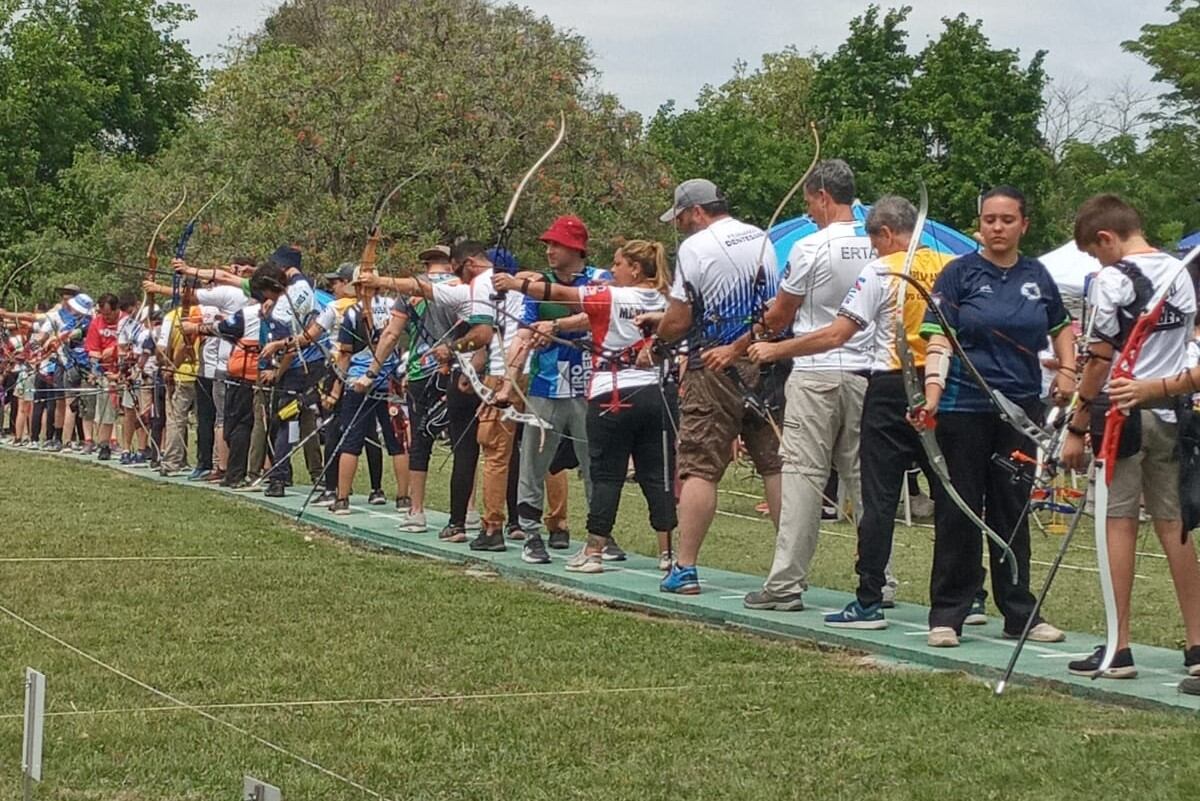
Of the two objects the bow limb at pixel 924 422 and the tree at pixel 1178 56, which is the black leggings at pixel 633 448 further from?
the tree at pixel 1178 56

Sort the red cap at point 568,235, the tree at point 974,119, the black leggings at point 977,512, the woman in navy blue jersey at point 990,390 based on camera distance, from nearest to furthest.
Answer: the woman in navy blue jersey at point 990,390, the black leggings at point 977,512, the red cap at point 568,235, the tree at point 974,119

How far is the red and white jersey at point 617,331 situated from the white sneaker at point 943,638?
265 cm

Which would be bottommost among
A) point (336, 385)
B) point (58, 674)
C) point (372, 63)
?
point (58, 674)

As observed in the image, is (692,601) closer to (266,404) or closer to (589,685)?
(589,685)

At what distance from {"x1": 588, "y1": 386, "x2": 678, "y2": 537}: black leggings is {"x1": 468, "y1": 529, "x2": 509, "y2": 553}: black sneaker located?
1.34m

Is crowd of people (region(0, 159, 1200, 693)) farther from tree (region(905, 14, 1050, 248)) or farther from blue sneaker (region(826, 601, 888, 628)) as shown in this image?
tree (region(905, 14, 1050, 248))

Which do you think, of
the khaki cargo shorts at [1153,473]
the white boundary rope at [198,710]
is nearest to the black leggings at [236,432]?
the white boundary rope at [198,710]

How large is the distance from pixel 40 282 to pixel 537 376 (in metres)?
34.3

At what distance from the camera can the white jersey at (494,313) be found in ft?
36.6

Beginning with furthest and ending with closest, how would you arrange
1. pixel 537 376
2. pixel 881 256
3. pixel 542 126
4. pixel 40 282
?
pixel 40 282
pixel 542 126
pixel 537 376
pixel 881 256

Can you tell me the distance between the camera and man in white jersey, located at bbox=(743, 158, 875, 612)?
827 centimetres

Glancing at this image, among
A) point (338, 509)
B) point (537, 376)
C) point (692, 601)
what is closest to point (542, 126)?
point (338, 509)

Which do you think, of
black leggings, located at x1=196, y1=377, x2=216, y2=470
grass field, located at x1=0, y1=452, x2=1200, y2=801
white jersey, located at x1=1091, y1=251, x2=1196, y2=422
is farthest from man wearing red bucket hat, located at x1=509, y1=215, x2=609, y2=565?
black leggings, located at x1=196, y1=377, x2=216, y2=470

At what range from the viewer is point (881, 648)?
7488mm
